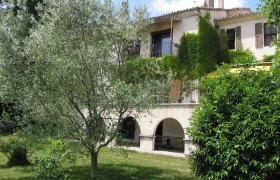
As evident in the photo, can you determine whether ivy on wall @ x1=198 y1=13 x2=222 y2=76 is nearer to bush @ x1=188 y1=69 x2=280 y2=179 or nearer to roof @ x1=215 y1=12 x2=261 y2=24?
roof @ x1=215 y1=12 x2=261 y2=24

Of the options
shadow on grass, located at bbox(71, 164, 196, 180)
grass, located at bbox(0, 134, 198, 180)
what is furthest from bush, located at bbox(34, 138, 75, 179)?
shadow on grass, located at bbox(71, 164, 196, 180)

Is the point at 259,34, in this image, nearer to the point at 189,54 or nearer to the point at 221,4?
the point at 189,54

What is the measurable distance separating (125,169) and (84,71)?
6.35 meters

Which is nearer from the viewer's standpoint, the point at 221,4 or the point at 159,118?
the point at 159,118

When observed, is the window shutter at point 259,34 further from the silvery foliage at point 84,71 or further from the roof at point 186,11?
the silvery foliage at point 84,71

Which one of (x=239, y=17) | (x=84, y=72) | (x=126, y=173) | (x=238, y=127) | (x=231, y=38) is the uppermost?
(x=239, y=17)

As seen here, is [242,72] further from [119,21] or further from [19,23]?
[19,23]

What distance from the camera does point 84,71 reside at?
37.9 ft

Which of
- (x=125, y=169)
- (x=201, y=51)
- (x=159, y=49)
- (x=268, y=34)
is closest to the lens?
(x=125, y=169)

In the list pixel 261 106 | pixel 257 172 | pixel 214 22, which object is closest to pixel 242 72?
pixel 261 106

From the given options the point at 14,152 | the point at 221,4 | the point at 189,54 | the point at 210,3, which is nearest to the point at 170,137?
the point at 189,54

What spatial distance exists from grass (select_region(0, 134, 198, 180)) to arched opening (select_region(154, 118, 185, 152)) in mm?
5097

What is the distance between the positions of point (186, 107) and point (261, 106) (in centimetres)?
1356

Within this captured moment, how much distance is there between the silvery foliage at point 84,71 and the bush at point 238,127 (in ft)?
9.64
